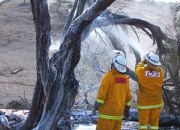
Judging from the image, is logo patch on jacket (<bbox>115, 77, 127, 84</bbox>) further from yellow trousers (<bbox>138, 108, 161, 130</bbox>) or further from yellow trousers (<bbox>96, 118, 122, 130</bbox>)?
yellow trousers (<bbox>138, 108, 161, 130</bbox>)

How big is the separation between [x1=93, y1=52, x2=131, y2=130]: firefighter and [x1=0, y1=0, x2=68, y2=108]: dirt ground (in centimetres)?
441

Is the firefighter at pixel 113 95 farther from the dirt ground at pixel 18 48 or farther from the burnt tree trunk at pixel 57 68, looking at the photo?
the dirt ground at pixel 18 48

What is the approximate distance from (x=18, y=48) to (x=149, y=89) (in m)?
15.6

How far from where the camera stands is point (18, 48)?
21.7m

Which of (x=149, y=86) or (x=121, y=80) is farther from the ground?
(x=121, y=80)

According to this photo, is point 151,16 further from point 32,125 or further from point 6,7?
point 32,125

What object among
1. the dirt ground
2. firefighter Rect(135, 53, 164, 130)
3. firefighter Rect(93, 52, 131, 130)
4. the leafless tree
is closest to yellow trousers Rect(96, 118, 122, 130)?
firefighter Rect(93, 52, 131, 130)

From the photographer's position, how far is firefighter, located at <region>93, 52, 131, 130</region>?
613 cm

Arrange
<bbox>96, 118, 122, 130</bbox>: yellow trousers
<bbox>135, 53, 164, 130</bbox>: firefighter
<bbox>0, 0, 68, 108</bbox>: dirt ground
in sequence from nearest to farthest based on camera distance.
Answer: <bbox>96, 118, 122, 130</bbox>: yellow trousers → <bbox>135, 53, 164, 130</bbox>: firefighter → <bbox>0, 0, 68, 108</bbox>: dirt ground

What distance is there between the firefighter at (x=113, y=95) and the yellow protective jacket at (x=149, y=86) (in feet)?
→ 1.57

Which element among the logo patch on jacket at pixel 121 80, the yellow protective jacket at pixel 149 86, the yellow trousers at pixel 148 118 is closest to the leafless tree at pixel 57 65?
the logo patch on jacket at pixel 121 80

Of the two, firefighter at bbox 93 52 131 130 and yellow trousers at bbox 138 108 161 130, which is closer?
firefighter at bbox 93 52 131 130

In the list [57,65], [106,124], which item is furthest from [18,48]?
[106,124]

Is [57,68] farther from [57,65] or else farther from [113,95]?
[113,95]
